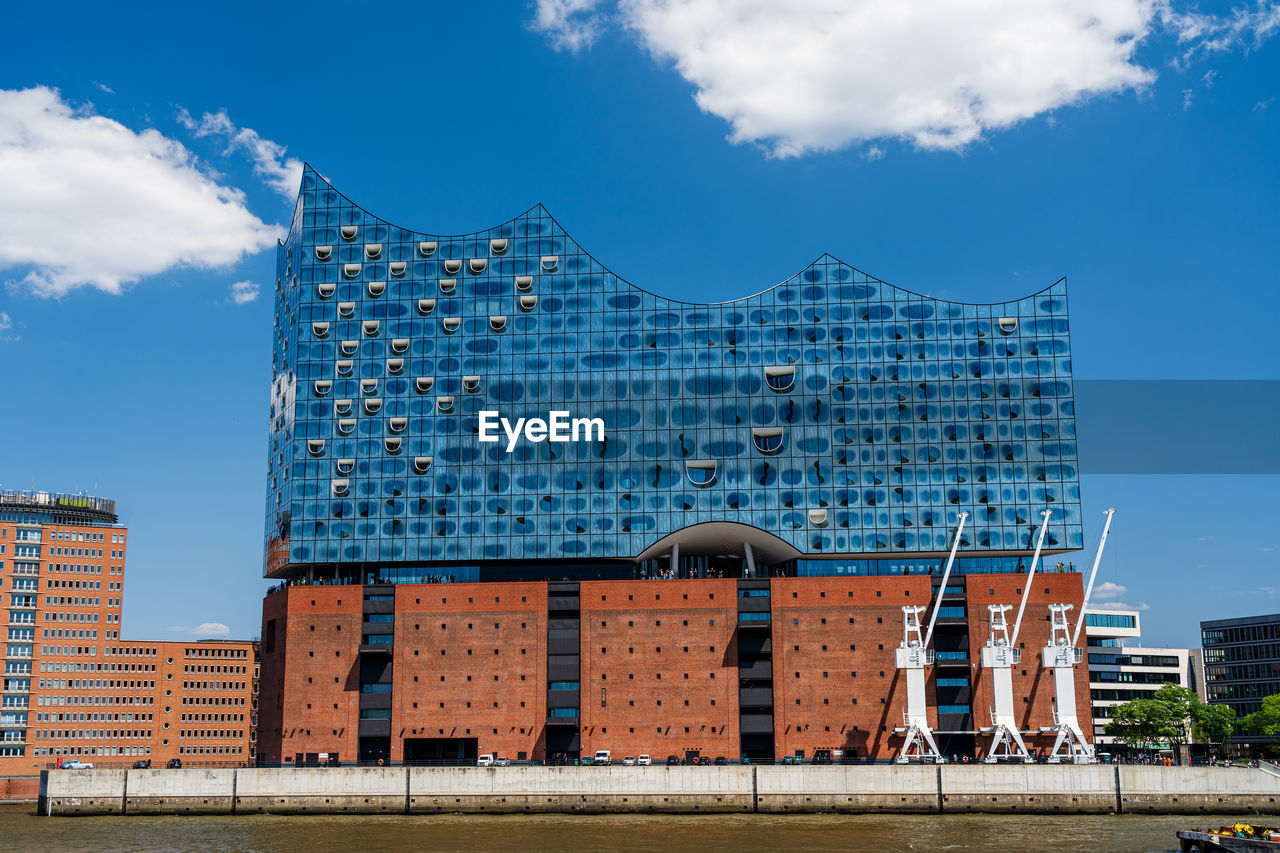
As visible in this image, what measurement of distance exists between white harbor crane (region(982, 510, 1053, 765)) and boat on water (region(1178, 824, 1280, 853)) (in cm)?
3139

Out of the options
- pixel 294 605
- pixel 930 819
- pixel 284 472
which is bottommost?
pixel 930 819

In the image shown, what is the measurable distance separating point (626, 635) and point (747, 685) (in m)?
11.6

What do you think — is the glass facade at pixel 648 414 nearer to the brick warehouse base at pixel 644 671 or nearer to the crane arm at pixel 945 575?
the crane arm at pixel 945 575

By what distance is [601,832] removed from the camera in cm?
8300

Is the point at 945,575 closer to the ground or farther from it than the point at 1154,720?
farther from it

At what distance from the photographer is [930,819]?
9225 cm

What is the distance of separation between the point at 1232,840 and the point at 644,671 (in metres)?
53.6

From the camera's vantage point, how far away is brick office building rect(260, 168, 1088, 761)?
113375mm

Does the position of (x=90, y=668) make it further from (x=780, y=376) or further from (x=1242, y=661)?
(x=1242, y=661)

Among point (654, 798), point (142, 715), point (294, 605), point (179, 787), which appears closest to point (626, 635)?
point (654, 798)

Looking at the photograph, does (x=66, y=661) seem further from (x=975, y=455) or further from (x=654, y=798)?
(x=975, y=455)

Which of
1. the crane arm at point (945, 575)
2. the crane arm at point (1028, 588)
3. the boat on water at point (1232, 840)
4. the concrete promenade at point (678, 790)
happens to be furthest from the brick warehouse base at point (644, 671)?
the boat on water at point (1232, 840)

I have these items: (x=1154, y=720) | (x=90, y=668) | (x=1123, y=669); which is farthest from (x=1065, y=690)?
(x=90, y=668)

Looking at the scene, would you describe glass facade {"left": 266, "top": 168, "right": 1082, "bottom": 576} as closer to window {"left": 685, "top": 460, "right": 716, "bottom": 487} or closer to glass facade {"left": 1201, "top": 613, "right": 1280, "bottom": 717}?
window {"left": 685, "top": 460, "right": 716, "bottom": 487}
